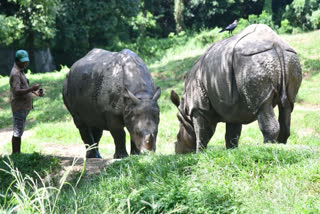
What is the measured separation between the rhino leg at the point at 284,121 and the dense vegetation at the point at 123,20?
723 inches

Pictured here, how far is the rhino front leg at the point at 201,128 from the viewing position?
328 inches

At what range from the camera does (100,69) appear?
9.05 m

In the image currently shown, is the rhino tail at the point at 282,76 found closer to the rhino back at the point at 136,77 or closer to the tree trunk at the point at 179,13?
the rhino back at the point at 136,77

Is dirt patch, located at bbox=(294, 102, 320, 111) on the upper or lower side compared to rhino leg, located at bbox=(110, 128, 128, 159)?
lower

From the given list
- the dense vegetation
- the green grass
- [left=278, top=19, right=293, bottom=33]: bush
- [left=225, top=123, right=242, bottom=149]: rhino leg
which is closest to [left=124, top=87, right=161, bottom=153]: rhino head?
the green grass

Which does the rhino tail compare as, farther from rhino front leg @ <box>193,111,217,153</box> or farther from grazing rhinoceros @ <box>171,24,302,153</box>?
rhino front leg @ <box>193,111,217,153</box>

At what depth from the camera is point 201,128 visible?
834 centimetres

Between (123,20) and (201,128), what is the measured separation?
26831 millimetres

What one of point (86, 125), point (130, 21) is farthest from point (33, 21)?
point (86, 125)

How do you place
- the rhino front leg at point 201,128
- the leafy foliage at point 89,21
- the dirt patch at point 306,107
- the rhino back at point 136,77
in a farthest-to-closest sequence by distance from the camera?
the leafy foliage at point 89,21
the dirt patch at point 306,107
the rhino back at point 136,77
the rhino front leg at point 201,128

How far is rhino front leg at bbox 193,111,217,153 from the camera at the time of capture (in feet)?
27.3

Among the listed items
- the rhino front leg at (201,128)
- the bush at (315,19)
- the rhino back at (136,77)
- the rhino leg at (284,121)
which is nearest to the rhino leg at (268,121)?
the rhino leg at (284,121)

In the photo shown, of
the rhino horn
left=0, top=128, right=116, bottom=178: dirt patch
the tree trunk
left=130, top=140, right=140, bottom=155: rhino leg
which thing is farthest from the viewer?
the tree trunk

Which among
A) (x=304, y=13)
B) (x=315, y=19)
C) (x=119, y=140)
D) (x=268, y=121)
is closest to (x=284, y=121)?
(x=268, y=121)
